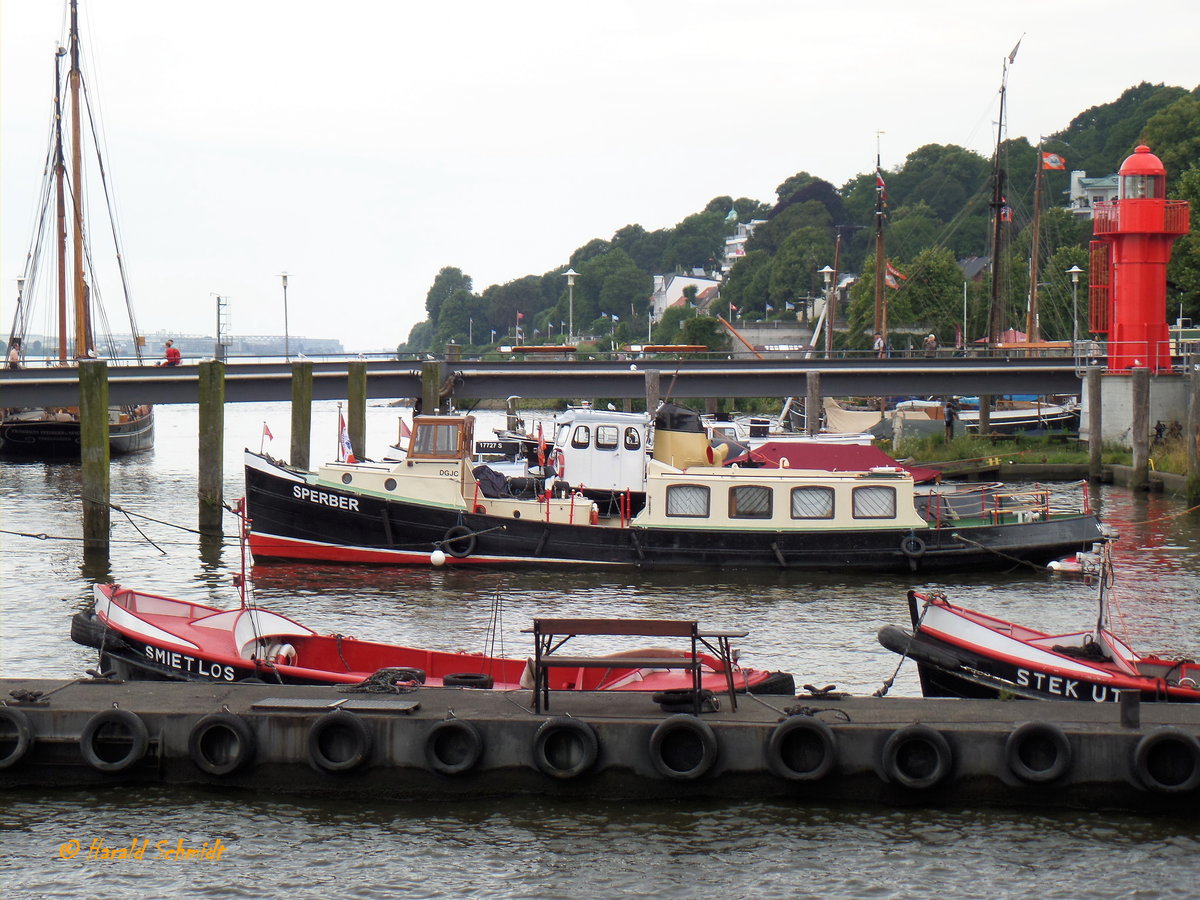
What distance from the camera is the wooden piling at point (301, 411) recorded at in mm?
41625

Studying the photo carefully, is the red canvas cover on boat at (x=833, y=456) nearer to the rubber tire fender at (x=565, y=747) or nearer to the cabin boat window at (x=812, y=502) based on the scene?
the cabin boat window at (x=812, y=502)

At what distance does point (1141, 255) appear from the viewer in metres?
49.5

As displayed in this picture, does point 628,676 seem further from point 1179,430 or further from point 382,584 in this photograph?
point 1179,430

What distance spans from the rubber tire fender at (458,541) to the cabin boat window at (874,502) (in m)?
8.90

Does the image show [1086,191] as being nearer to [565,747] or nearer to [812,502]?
[812,502]

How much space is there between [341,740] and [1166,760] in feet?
30.0

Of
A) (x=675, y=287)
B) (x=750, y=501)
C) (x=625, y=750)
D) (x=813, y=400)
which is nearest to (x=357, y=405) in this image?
(x=813, y=400)

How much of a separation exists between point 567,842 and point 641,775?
1285 millimetres

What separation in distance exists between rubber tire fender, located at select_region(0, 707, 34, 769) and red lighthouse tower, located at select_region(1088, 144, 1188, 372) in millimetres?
43852

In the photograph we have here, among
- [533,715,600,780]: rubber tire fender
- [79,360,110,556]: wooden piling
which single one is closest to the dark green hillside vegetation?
[79,360,110,556]: wooden piling

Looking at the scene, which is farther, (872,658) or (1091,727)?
(872,658)

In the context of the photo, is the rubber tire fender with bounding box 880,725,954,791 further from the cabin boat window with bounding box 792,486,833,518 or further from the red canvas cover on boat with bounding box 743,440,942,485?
the red canvas cover on boat with bounding box 743,440,942,485

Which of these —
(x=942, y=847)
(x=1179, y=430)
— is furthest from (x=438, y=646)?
(x=1179, y=430)

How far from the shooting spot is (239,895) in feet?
42.1
